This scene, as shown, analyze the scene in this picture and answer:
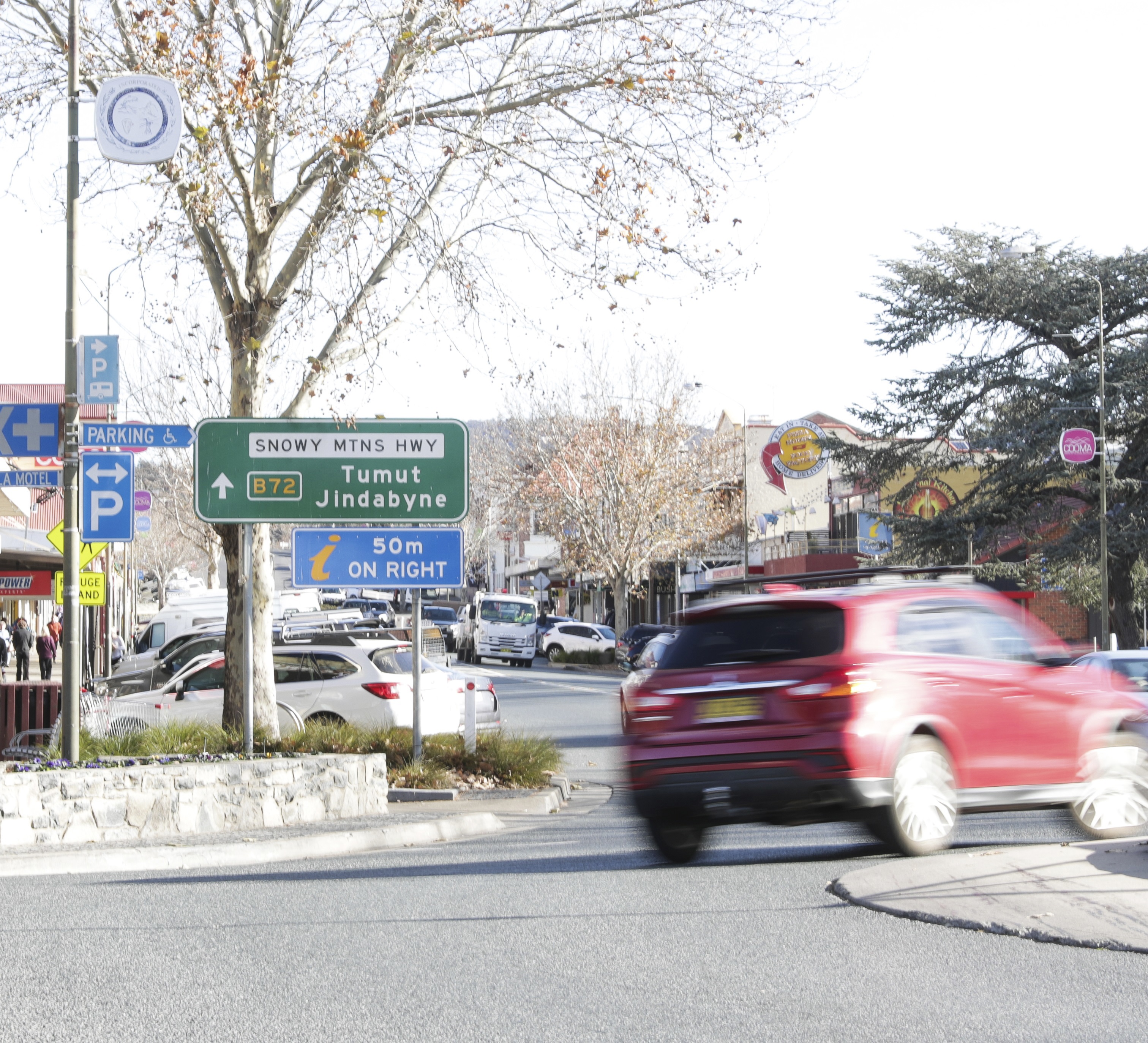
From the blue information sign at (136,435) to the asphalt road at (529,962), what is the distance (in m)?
4.74

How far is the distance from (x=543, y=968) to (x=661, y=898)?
2024 mm

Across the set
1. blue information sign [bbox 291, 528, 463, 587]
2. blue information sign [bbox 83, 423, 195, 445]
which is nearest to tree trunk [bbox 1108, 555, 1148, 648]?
blue information sign [bbox 291, 528, 463, 587]

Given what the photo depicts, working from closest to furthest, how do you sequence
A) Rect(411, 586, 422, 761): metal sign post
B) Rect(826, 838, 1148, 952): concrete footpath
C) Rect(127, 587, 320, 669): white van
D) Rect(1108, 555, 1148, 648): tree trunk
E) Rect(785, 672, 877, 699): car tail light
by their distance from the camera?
Rect(826, 838, 1148, 952): concrete footpath < Rect(785, 672, 877, 699): car tail light < Rect(411, 586, 422, 761): metal sign post < Rect(127, 587, 320, 669): white van < Rect(1108, 555, 1148, 648): tree trunk

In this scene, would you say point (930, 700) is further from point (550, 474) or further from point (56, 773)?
point (550, 474)

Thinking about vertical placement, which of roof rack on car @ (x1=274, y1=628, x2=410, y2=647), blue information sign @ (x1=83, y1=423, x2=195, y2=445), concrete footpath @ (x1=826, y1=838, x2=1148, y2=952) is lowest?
concrete footpath @ (x1=826, y1=838, x2=1148, y2=952)

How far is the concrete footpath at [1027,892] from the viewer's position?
7340 millimetres

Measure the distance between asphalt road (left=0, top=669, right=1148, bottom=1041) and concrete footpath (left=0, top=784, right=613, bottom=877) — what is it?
0.53 meters

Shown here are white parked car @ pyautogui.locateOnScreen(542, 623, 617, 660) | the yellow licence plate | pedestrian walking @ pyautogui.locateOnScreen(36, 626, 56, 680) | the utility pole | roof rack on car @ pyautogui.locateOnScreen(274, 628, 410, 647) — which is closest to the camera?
the yellow licence plate

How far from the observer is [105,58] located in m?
15.1

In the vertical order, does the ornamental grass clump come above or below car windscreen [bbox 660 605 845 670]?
below

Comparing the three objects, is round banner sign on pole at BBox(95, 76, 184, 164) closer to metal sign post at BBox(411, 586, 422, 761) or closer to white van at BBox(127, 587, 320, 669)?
metal sign post at BBox(411, 586, 422, 761)

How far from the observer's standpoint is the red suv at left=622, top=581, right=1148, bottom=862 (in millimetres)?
8812

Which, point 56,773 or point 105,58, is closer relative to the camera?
point 56,773

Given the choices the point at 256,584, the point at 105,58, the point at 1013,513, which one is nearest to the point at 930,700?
the point at 256,584
